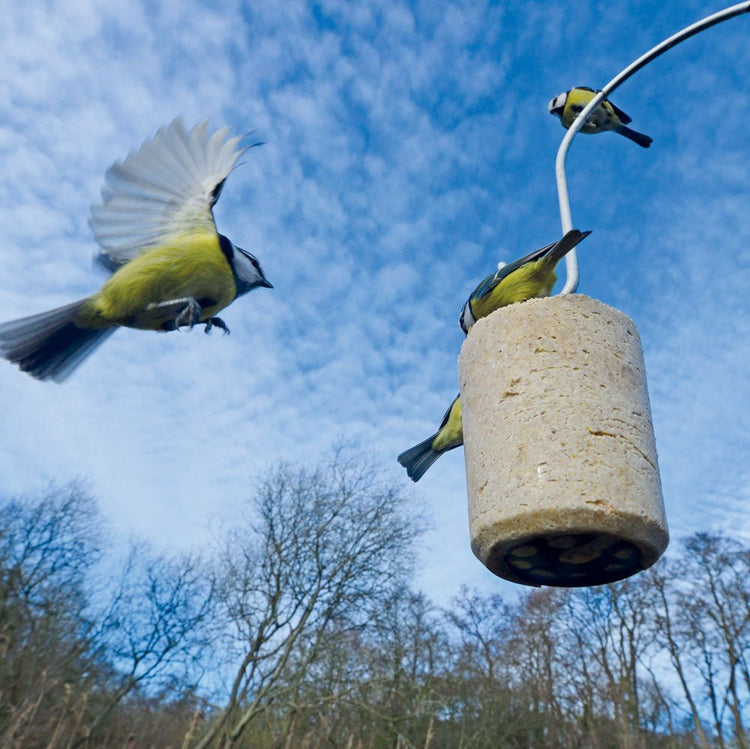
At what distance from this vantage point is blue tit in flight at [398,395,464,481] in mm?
→ 3416

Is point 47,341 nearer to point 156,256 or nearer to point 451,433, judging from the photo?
point 156,256

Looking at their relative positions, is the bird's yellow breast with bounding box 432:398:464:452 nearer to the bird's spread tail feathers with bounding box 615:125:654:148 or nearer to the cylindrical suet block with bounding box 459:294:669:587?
the cylindrical suet block with bounding box 459:294:669:587

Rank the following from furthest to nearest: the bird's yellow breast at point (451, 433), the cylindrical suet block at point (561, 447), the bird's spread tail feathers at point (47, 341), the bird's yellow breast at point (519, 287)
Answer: the bird's spread tail feathers at point (47, 341) → the bird's yellow breast at point (451, 433) → the bird's yellow breast at point (519, 287) → the cylindrical suet block at point (561, 447)

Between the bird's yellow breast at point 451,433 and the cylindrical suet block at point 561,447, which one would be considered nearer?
the cylindrical suet block at point 561,447

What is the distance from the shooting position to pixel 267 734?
1706cm

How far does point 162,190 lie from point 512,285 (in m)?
1.77

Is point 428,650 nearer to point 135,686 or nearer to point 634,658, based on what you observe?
point 634,658

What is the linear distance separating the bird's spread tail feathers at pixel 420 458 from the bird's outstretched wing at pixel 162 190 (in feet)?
5.02

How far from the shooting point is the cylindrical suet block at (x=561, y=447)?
1873mm

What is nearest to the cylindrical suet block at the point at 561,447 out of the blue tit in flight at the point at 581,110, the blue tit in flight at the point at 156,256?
the blue tit in flight at the point at 156,256

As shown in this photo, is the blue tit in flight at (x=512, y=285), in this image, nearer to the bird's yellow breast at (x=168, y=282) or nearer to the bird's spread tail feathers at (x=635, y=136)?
the bird's yellow breast at (x=168, y=282)

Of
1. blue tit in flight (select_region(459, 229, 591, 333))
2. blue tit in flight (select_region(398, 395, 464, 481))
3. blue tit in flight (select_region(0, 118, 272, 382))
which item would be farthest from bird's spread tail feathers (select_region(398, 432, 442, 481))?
blue tit in flight (select_region(0, 118, 272, 382))

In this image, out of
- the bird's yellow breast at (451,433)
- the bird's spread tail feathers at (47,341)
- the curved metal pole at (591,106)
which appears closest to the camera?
the curved metal pole at (591,106)

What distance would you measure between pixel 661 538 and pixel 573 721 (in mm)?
23148
